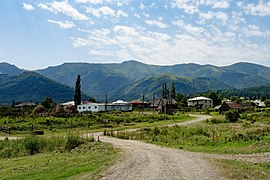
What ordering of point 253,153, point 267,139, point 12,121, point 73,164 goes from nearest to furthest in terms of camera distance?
point 73,164
point 253,153
point 267,139
point 12,121

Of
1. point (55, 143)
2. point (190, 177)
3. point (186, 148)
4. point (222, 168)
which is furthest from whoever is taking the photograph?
point (55, 143)

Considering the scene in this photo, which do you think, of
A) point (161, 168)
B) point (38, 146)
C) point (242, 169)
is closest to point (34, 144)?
point (38, 146)

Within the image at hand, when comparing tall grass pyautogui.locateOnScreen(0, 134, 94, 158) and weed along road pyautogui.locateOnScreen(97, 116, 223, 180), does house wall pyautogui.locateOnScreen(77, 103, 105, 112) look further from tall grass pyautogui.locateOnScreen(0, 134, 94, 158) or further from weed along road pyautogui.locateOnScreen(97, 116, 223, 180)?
weed along road pyautogui.locateOnScreen(97, 116, 223, 180)

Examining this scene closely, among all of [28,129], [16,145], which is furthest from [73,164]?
[28,129]

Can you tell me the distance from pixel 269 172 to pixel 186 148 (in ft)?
36.3

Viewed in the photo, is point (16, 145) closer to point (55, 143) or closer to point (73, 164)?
point (55, 143)

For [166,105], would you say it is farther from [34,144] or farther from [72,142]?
[72,142]

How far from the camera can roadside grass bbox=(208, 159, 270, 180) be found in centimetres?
1569

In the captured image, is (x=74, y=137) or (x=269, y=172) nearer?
(x=269, y=172)

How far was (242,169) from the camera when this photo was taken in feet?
57.0

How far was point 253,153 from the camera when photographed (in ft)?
78.0

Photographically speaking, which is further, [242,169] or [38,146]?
[38,146]

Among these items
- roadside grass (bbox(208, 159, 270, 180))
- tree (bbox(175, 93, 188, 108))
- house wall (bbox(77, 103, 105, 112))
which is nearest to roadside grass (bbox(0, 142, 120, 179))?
roadside grass (bbox(208, 159, 270, 180))

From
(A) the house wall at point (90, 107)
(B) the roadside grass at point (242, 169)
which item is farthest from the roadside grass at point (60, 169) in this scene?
(A) the house wall at point (90, 107)
